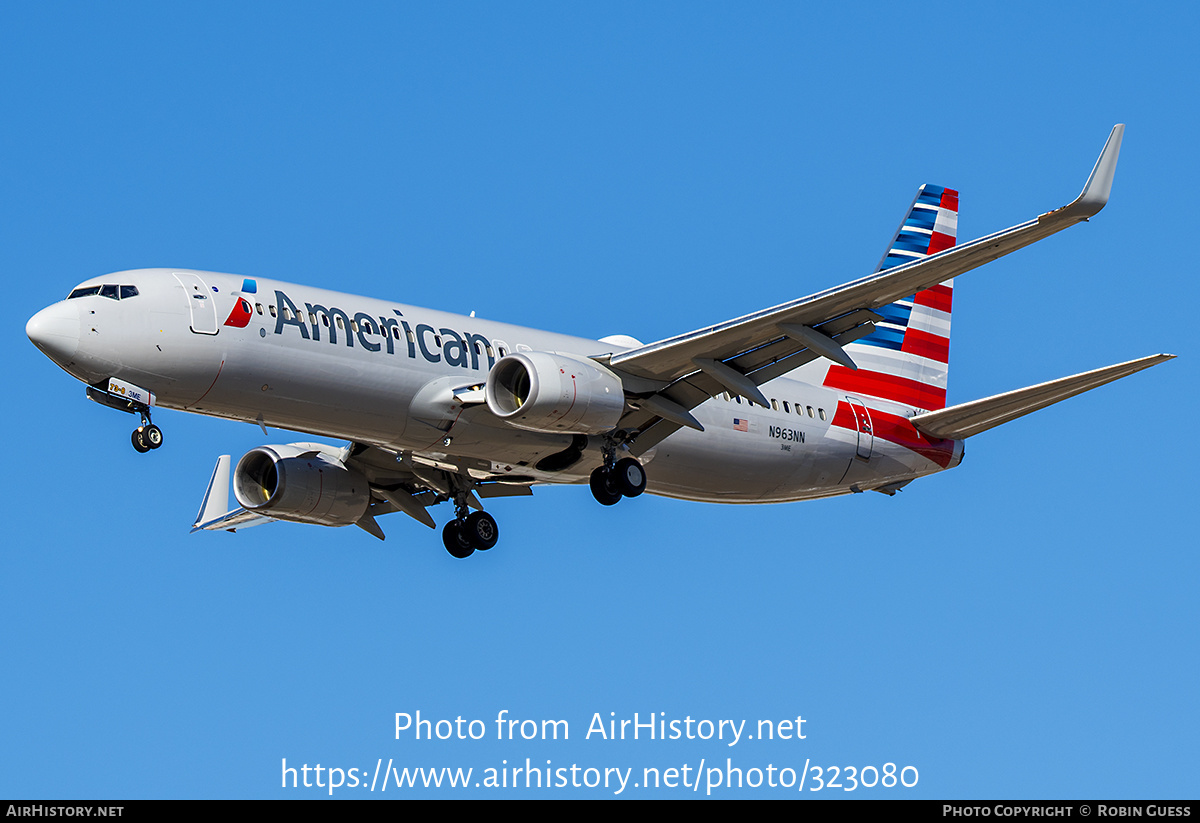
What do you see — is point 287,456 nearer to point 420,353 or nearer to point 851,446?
point 420,353

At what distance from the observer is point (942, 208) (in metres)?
44.5

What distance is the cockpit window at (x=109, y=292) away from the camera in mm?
28297

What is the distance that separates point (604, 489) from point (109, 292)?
10883mm

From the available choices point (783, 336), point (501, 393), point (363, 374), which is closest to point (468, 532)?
point (501, 393)

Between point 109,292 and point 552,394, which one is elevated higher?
point 552,394

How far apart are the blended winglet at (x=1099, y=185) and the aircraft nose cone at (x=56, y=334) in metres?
17.6

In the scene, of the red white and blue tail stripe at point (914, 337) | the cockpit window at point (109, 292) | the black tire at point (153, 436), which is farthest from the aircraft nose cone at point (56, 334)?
the red white and blue tail stripe at point (914, 337)

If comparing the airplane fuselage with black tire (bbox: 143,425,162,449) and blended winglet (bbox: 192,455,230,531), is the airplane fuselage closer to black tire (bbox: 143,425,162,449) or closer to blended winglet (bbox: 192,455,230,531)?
black tire (bbox: 143,425,162,449)

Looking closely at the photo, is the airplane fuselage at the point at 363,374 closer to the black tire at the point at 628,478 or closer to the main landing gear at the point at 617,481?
the main landing gear at the point at 617,481

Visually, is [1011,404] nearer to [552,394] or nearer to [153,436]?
[552,394]

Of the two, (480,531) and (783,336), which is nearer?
(783,336)

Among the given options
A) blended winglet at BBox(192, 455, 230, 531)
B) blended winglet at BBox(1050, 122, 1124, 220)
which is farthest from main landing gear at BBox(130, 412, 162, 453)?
blended winglet at BBox(1050, 122, 1124, 220)

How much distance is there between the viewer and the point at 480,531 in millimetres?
36250
